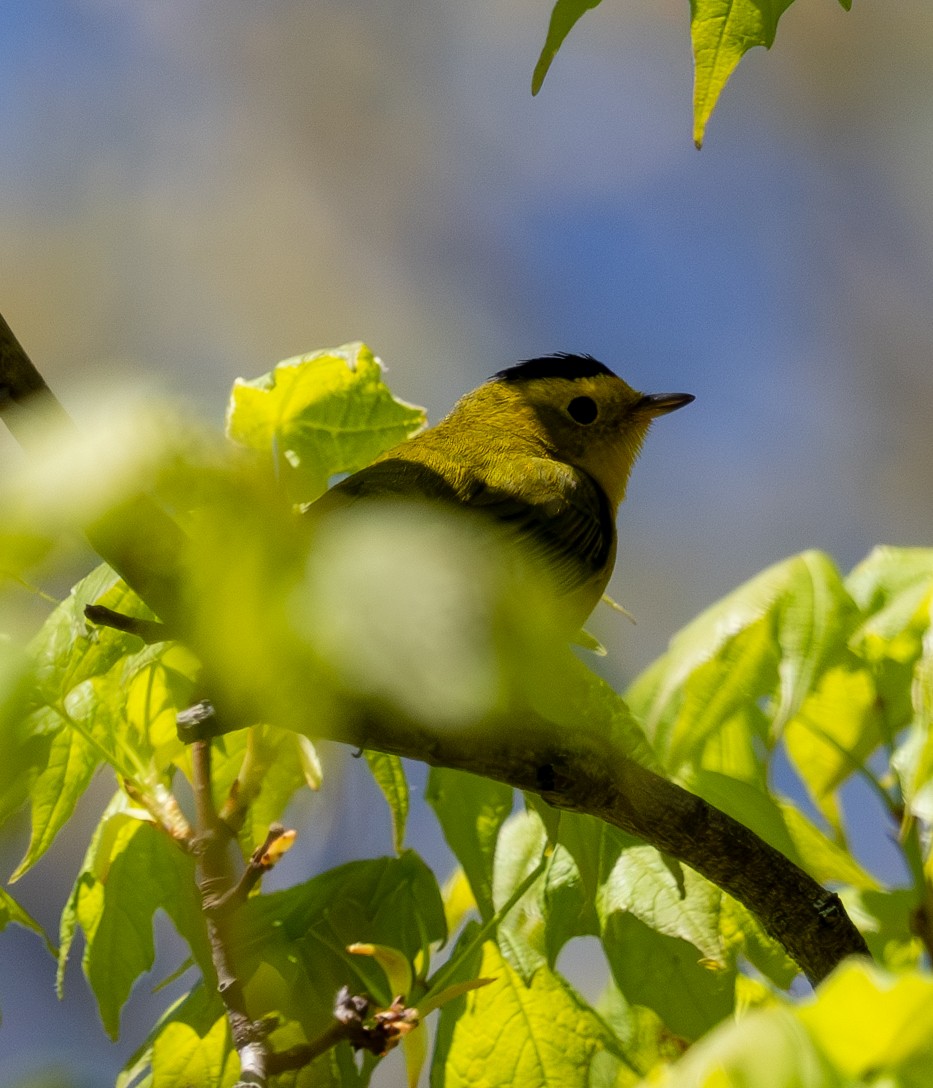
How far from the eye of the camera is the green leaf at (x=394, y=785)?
3.97ft

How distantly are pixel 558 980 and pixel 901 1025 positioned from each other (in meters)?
0.82

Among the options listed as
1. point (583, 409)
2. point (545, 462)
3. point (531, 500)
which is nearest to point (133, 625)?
point (531, 500)

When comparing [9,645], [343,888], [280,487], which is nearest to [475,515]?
[280,487]

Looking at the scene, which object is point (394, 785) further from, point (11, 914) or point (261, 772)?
point (11, 914)

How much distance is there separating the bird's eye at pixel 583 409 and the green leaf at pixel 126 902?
5.00ft

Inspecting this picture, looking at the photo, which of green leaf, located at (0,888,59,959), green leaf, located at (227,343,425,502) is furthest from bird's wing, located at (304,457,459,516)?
green leaf, located at (0,888,59,959)

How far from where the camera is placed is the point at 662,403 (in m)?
2.59

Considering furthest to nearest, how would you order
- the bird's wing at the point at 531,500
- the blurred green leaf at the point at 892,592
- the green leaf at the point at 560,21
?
the bird's wing at the point at 531,500, the blurred green leaf at the point at 892,592, the green leaf at the point at 560,21

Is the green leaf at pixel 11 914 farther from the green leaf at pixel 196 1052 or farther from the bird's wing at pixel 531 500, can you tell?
the bird's wing at pixel 531 500

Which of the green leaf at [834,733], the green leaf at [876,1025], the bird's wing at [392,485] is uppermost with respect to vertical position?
the green leaf at [876,1025]

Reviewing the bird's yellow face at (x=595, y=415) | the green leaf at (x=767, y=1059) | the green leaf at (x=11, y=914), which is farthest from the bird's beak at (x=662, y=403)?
the green leaf at (x=767, y=1059)

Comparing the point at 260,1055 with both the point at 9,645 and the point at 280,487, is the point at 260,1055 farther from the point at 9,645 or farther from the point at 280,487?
the point at 280,487

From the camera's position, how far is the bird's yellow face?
100 inches

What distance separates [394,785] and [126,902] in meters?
0.28
